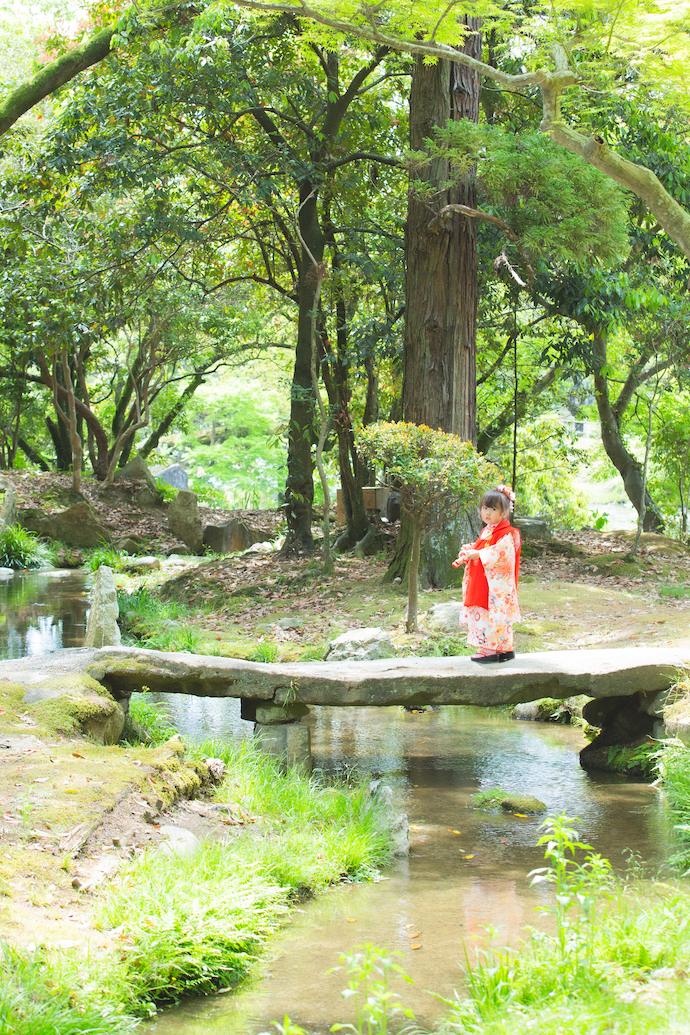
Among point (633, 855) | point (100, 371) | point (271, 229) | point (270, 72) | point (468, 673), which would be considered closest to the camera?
point (633, 855)

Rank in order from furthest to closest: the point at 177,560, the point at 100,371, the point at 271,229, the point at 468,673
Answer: the point at 100,371 < the point at 177,560 < the point at 271,229 < the point at 468,673

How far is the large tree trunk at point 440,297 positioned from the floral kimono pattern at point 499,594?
420cm

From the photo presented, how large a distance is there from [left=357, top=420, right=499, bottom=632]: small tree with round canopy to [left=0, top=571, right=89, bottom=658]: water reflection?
433 cm

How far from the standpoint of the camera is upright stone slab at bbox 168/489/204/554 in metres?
19.1

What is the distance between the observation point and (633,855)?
4.86 metres

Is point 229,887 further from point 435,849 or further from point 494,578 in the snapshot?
point 494,578

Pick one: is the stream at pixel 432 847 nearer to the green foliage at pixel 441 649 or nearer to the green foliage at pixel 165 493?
the green foliage at pixel 441 649

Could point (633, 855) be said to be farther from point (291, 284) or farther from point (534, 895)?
point (291, 284)

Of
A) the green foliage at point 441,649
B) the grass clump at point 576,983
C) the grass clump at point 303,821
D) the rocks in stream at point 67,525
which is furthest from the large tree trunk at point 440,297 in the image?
the rocks in stream at point 67,525

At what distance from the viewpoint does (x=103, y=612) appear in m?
7.73

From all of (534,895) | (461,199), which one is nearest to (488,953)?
(534,895)

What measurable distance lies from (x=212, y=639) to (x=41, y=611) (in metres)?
4.10

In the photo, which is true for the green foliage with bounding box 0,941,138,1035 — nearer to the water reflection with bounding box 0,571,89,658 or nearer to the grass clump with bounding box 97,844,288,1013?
the grass clump with bounding box 97,844,288,1013

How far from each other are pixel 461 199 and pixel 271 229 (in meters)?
4.96
